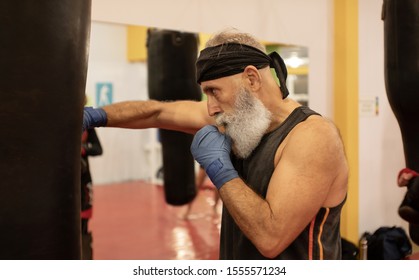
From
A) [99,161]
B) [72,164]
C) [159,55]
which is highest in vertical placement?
[159,55]

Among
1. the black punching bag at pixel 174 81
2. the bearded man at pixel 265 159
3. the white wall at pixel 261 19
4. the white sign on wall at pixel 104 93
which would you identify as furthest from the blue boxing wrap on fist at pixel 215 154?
the white sign on wall at pixel 104 93

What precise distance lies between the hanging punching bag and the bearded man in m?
0.57

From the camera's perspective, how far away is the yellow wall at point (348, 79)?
3043 millimetres

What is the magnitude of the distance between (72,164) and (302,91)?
2.66m

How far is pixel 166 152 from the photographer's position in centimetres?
248

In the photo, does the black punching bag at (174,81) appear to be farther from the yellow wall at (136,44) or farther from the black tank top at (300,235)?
the yellow wall at (136,44)

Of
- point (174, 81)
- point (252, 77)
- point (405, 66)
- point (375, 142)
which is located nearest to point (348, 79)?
point (375, 142)

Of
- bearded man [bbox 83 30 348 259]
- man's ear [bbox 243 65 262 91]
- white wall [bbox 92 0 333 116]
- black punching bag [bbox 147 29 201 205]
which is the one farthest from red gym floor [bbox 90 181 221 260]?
man's ear [bbox 243 65 262 91]

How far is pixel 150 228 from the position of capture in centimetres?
422

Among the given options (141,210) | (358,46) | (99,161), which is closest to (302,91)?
(358,46)

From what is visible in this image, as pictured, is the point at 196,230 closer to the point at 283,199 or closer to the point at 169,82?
the point at 169,82

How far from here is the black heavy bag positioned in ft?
5.02

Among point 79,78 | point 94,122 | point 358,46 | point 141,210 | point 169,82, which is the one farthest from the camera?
point 141,210

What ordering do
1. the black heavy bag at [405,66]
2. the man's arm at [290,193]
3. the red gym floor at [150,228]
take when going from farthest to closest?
the red gym floor at [150,228] < the black heavy bag at [405,66] < the man's arm at [290,193]
